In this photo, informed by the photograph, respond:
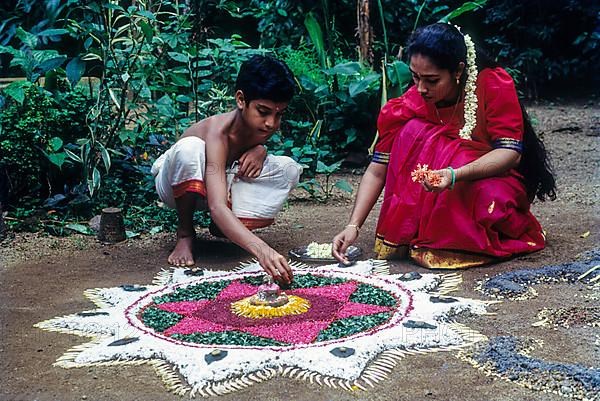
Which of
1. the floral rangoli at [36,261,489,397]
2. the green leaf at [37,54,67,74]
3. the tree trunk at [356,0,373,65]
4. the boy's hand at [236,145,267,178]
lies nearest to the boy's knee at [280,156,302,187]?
the boy's hand at [236,145,267,178]

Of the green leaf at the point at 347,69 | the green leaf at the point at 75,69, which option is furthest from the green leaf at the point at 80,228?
the green leaf at the point at 347,69

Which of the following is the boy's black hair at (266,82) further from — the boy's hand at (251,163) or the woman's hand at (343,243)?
the woman's hand at (343,243)

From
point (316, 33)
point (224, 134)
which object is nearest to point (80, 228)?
point (224, 134)

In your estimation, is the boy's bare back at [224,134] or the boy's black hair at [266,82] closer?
the boy's black hair at [266,82]

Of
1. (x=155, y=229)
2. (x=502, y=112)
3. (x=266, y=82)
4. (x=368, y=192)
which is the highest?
(x=266, y=82)

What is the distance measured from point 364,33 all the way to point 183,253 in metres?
3.41

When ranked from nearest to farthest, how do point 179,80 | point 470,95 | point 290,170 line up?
point 470,95, point 290,170, point 179,80

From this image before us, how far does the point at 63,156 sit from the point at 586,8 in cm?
573

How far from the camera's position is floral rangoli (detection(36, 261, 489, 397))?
196 cm

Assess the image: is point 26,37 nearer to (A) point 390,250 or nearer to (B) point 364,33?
(A) point 390,250

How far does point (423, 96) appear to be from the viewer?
116 inches

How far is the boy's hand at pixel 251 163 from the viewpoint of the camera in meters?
3.18

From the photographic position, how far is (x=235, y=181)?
3.20 meters

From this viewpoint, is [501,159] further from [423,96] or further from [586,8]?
[586,8]
